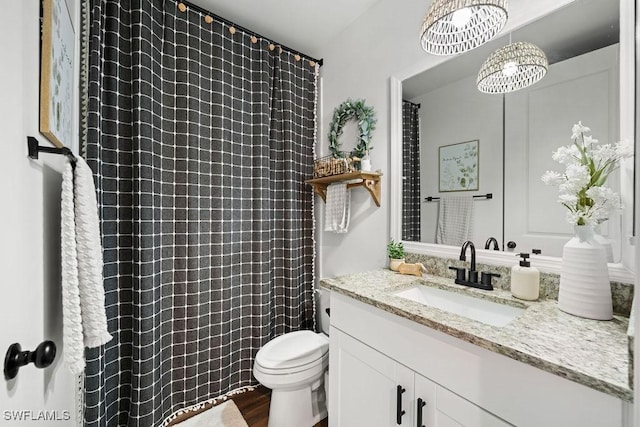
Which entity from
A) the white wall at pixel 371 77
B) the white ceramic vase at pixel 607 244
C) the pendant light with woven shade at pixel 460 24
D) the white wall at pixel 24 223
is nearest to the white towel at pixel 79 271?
the white wall at pixel 24 223

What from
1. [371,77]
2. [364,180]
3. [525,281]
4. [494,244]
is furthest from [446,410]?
[371,77]

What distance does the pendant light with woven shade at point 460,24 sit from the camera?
892 millimetres

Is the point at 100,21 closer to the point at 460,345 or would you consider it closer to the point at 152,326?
the point at 152,326

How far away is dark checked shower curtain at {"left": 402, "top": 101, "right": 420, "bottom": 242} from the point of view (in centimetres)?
156

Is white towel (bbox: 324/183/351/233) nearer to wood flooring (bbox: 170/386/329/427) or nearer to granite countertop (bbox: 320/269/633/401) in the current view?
granite countertop (bbox: 320/269/633/401)

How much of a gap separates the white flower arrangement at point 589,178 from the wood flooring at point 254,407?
1.66m

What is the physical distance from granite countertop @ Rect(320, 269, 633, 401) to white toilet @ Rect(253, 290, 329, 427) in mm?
639

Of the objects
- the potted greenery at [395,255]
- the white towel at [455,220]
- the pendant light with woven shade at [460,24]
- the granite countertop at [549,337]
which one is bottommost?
the granite countertop at [549,337]

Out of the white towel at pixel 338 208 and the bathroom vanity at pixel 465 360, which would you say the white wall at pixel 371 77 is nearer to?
the white towel at pixel 338 208

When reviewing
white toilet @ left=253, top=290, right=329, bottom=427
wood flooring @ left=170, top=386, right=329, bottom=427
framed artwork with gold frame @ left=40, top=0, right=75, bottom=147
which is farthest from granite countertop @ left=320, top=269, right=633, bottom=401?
framed artwork with gold frame @ left=40, top=0, right=75, bottom=147

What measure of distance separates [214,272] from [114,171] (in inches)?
32.1

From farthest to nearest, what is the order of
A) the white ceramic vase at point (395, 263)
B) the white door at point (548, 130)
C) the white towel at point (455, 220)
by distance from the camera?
1. the white ceramic vase at point (395, 263)
2. the white towel at point (455, 220)
3. the white door at point (548, 130)

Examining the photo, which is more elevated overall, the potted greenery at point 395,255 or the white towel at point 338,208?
the white towel at point 338,208

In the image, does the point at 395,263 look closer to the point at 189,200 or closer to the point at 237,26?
the point at 189,200
